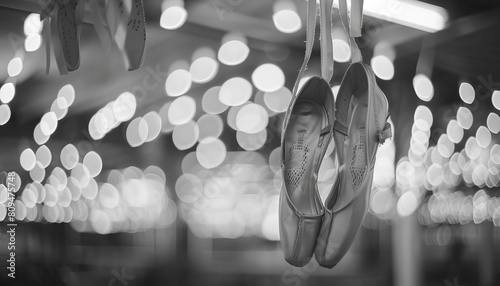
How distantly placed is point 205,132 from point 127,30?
472 cm

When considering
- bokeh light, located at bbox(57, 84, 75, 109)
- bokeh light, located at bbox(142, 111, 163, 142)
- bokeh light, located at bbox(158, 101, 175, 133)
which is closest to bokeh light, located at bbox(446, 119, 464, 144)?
bokeh light, located at bbox(158, 101, 175, 133)

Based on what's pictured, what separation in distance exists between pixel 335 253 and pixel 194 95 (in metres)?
4.15

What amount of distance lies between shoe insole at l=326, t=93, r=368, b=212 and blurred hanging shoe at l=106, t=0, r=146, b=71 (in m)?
0.54

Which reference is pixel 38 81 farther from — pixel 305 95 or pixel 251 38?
pixel 305 95

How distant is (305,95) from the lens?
1370mm

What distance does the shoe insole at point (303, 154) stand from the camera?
1.38 m

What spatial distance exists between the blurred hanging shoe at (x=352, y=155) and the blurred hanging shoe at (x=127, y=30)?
1.67 ft

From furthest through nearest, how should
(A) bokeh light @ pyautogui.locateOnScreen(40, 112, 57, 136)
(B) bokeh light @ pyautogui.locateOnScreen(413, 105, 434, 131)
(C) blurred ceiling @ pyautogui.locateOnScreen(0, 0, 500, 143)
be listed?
A: (B) bokeh light @ pyautogui.locateOnScreen(413, 105, 434, 131), (A) bokeh light @ pyautogui.locateOnScreen(40, 112, 57, 136), (C) blurred ceiling @ pyautogui.locateOnScreen(0, 0, 500, 143)

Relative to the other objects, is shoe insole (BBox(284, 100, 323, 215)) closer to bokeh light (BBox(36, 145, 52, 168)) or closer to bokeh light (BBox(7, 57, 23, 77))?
bokeh light (BBox(7, 57, 23, 77))

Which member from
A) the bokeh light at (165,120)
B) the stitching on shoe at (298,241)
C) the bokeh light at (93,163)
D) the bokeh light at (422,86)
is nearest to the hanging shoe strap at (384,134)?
the stitching on shoe at (298,241)

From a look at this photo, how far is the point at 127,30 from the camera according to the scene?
111 cm

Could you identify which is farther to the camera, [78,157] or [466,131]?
[466,131]

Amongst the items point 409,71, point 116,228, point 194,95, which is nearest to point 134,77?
point 194,95

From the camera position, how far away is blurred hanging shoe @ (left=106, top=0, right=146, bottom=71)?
1.11 metres
